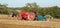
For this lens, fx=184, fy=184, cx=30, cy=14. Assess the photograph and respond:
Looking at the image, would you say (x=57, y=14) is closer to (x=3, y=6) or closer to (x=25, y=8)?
(x=25, y=8)

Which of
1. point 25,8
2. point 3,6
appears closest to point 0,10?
point 3,6

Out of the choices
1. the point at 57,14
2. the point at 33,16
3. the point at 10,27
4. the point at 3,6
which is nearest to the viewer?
the point at 10,27

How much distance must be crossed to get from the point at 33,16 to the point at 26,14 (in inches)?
39.9

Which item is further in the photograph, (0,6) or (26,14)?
(0,6)

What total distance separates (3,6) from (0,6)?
2.40 metres

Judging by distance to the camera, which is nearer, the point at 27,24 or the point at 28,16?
the point at 27,24

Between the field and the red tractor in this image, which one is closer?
the field

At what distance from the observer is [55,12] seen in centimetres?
3847

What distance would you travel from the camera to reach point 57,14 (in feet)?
122

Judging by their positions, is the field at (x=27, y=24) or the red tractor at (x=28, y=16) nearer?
the field at (x=27, y=24)

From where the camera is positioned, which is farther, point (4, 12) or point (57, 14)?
point (4, 12)

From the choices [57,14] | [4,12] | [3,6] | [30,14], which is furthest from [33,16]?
[3,6]

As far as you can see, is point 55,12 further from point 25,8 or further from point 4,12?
point 4,12

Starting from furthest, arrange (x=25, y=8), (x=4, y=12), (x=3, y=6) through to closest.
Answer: (x=3, y=6), (x=4, y=12), (x=25, y=8)
